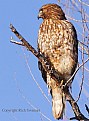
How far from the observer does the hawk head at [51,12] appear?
3889 mm

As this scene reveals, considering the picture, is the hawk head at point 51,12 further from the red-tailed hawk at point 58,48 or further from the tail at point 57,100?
the tail at point 57,100

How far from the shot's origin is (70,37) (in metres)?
3.64

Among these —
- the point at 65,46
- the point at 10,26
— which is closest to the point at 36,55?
the point at 10,26

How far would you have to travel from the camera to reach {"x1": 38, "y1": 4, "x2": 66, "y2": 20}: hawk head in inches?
153

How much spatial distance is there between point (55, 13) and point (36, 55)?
4.85ft

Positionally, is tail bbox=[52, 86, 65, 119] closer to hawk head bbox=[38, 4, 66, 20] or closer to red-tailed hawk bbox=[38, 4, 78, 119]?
red-tailed hawk bbox=[38, 4, 78, 119]

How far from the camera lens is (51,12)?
3926mm

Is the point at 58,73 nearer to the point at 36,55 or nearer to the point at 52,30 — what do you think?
the point at 52,30

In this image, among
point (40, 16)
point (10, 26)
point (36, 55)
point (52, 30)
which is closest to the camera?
point (10, 26)

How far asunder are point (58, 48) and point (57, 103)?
0.58 m

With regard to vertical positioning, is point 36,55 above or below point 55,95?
above

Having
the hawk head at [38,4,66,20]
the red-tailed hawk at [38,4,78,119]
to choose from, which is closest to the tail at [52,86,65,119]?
the red-tailed hawk at [38,4,78,119]

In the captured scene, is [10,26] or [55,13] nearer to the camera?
[10,26]

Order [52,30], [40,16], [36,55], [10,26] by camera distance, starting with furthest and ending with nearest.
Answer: [40,16] → [52,30] → [36,55] → [10,26]
